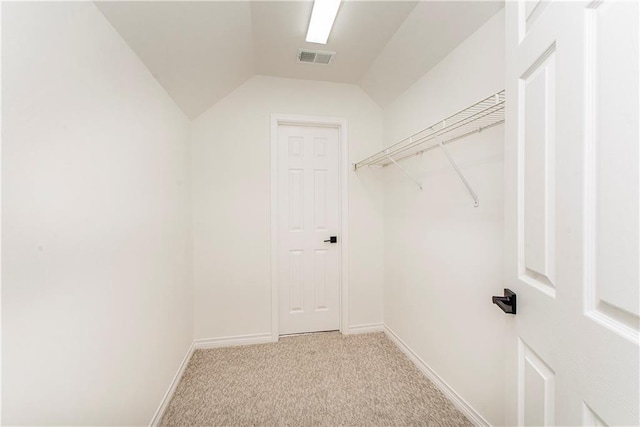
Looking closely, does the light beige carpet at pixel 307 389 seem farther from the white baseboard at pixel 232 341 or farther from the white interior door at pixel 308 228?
the white interior door at pixel 308 228

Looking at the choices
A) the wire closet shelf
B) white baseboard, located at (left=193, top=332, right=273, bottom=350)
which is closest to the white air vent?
the wire closet shelf

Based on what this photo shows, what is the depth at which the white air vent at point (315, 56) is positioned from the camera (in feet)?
7.16

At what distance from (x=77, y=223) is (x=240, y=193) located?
160 centimetres

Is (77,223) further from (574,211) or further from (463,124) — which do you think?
(463,124)

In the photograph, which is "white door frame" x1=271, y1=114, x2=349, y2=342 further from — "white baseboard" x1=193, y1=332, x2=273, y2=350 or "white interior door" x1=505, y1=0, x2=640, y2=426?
"white interior door" x1=505, y1=0, x2=640, y2=426

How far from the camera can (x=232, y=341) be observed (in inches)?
100

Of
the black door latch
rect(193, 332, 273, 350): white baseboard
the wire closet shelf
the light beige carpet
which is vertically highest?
the wire closet shelf

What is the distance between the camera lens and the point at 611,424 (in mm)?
490

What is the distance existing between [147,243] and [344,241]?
67.7 inches

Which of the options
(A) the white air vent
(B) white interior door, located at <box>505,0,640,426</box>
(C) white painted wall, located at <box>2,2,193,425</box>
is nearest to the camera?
(B) white interior door, located at <box>505,0,640,426</box>

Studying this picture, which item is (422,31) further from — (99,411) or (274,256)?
(99,411)

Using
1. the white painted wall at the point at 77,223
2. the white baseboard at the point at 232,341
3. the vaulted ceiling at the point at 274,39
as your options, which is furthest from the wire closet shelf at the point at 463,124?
the white baseboard at the point at 232,341

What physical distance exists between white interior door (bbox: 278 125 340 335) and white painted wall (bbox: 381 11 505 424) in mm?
651

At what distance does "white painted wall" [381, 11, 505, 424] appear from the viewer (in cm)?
146
